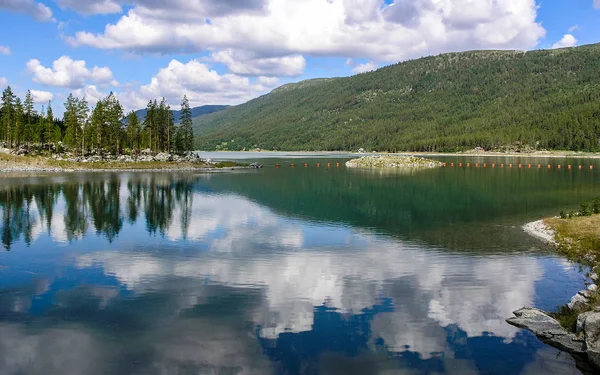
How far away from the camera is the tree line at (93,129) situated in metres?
147

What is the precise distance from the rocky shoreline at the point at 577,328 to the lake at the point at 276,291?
0.74 m

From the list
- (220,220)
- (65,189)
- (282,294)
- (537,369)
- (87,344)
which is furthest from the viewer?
(65,189)

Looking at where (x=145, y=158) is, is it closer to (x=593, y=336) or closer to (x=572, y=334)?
(x=572, y=334)

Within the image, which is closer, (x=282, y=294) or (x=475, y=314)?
(x=475, y=314)

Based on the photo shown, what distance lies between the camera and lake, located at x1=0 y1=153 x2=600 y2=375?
64.5 ft

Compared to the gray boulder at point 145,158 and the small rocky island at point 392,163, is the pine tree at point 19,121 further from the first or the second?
the small rocky island at point 392,163

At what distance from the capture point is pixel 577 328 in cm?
2073

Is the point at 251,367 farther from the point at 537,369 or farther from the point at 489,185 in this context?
the point at 489,185

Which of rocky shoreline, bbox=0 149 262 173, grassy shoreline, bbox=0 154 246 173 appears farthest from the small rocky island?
grassy shoreline, bbox=0 154 246 173

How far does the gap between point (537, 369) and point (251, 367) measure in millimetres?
11386

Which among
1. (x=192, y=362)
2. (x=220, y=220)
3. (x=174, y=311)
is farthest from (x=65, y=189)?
(x=192, y=362)

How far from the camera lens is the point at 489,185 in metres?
93.4

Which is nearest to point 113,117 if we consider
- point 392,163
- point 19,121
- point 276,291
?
point 19,121

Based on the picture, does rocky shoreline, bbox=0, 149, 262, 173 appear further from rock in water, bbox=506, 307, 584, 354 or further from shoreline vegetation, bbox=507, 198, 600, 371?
rock in water, bbox=506, 307, 584, 354
